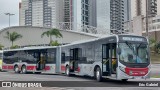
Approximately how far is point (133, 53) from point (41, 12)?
139837 millimetres

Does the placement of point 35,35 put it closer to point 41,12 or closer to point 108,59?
point 41,12

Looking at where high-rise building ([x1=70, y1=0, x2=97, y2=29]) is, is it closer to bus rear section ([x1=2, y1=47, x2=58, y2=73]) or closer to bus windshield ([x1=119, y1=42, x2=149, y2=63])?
bus rear section ([x1=2, y1=47, x2=58, y2=73])

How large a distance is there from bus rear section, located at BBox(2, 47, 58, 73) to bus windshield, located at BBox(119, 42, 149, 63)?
1349 centimetres

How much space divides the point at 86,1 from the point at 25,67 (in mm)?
111018

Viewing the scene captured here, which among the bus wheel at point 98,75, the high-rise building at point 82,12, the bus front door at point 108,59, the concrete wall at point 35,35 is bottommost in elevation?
the bus wheel at point 98,75

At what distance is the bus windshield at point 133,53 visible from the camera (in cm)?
2077

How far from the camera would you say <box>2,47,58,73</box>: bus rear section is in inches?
1347

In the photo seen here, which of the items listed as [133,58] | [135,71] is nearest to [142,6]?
[133,58]

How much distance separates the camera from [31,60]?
3650cm

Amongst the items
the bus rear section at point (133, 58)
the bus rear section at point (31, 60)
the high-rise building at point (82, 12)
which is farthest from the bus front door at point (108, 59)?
the high-rise building at point (82, 12)

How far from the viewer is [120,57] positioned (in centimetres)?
2066

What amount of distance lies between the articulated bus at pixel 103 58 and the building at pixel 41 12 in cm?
12162

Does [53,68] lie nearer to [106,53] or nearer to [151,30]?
[106,53]

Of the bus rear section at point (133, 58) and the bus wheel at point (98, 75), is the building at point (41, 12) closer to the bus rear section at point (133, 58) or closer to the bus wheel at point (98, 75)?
the bus wheel at point (98, 75)
